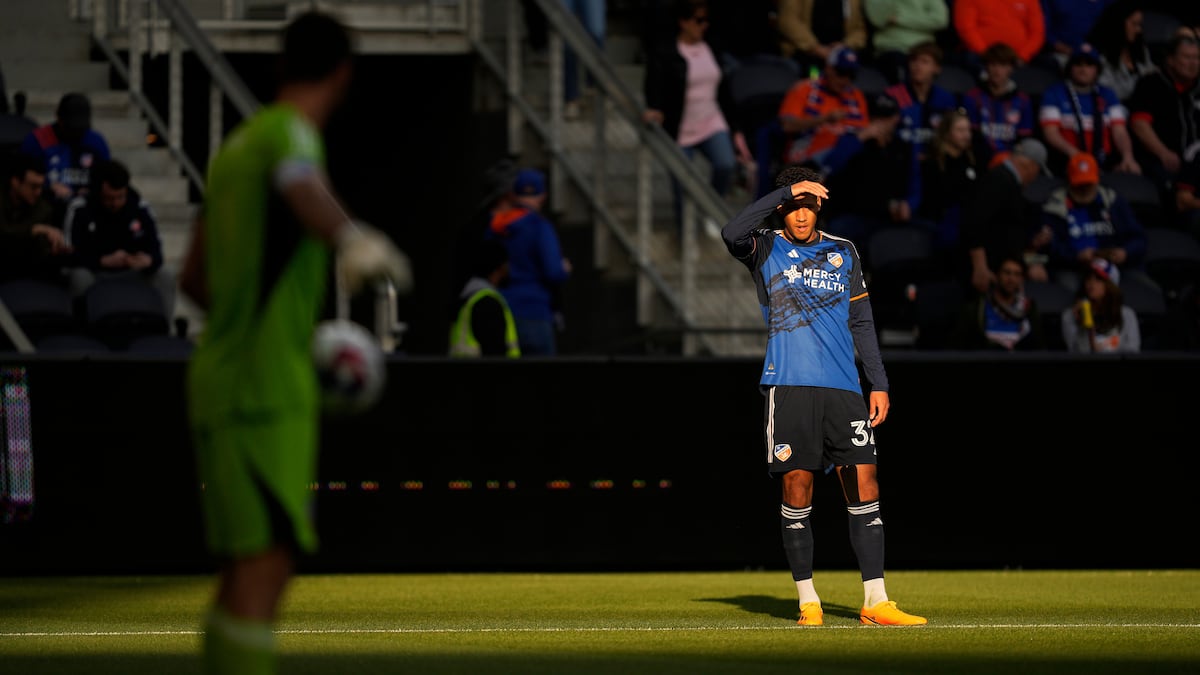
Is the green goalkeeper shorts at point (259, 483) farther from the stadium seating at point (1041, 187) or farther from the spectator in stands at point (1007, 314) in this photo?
the stadium seating at point (1041, 187)

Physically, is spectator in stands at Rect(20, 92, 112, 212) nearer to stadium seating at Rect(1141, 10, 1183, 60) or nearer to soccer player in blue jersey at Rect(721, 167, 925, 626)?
soccer player in blue jersey at Rect(721, 167, 925, 626)

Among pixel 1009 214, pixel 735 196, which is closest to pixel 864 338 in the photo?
pixel 1009 214

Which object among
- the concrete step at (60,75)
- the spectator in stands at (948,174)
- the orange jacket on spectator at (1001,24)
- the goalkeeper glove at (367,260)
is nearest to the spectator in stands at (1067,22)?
the orange jacket on spectator at (1001,24)

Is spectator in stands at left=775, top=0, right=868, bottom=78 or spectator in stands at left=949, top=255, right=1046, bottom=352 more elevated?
spectator in stands at left=775, top=0, right=868, bottom=78

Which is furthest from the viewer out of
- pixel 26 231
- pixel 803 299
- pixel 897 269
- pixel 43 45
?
pixel 43 45

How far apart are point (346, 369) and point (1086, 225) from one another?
14354 mm

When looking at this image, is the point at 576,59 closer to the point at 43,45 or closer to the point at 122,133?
the point at 122,133

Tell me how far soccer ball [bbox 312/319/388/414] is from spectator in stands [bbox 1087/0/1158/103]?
17494mm

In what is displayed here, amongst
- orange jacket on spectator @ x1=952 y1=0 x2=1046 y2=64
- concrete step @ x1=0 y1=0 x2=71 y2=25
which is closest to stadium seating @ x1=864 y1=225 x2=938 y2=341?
orange jacket on spectator @ x1=952 y1=0 x2=1046 y2=64

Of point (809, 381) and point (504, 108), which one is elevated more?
point (504, 108)

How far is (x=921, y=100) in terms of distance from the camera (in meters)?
18.8

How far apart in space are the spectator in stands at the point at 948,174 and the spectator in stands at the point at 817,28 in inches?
75.9

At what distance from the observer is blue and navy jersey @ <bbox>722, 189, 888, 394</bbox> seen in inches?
407

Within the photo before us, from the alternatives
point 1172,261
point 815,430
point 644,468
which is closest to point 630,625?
point 815,430
